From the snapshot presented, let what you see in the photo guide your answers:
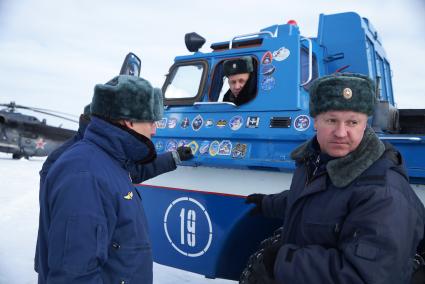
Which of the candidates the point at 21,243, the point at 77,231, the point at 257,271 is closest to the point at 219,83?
the point at 257,271

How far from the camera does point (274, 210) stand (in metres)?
2.21

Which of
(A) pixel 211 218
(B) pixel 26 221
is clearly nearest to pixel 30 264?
(B) pixel 26 221

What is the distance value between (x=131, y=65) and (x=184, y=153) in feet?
3.34

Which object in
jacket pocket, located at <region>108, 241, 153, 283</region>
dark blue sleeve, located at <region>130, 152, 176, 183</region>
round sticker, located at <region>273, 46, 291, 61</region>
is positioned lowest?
jacket pocket, located at <region>108, 241, 153, 283</region>

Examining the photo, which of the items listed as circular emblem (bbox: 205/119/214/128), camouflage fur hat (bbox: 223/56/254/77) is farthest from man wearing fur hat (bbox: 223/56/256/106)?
circular emblem (bbox: 205/119/214/128)

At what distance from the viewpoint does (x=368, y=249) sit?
4.14 feet

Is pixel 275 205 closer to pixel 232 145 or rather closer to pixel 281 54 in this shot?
pixel 232 145

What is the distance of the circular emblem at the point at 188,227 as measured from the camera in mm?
2834

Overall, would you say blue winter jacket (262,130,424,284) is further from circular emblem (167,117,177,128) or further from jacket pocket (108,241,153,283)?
circular emblem (167,117,177,128)

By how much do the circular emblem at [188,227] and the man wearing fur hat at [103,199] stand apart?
120cm

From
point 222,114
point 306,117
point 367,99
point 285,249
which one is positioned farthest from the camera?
point 222,114

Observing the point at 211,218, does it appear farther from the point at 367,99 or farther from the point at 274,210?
the point at 367,99

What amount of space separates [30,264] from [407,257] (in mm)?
4070

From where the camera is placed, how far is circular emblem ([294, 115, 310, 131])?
2.64 m
